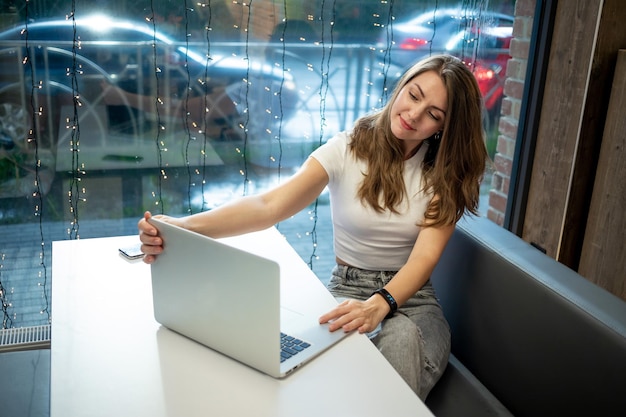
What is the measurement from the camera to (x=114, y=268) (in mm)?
1727

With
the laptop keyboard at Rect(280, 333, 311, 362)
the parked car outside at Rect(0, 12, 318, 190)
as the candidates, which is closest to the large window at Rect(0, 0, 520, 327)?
the parked car outside at Rect(0, 12, 318, 190)


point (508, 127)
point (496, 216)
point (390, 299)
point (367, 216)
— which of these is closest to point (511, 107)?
point (508, 127)

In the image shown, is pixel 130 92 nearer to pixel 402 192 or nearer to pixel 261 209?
pixel 261 209

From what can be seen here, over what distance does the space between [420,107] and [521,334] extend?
69cm

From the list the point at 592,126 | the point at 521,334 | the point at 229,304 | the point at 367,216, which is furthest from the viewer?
the point at 592,126

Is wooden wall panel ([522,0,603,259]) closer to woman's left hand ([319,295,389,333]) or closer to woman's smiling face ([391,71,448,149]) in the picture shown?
woman's smiling face ([391,71,448,149])

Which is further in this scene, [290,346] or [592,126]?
[592,126]

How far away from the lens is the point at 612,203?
2.43m

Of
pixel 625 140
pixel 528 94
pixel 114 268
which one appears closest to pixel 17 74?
pixel 114 268

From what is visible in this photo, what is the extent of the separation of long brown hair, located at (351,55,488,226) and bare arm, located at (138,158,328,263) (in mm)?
147

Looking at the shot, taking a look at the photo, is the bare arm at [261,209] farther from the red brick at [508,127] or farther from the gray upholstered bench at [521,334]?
the red brick at [508,127]

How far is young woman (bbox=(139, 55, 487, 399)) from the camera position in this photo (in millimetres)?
1860

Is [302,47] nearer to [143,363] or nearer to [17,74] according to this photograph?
[17,74]

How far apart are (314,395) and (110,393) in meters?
0.38
